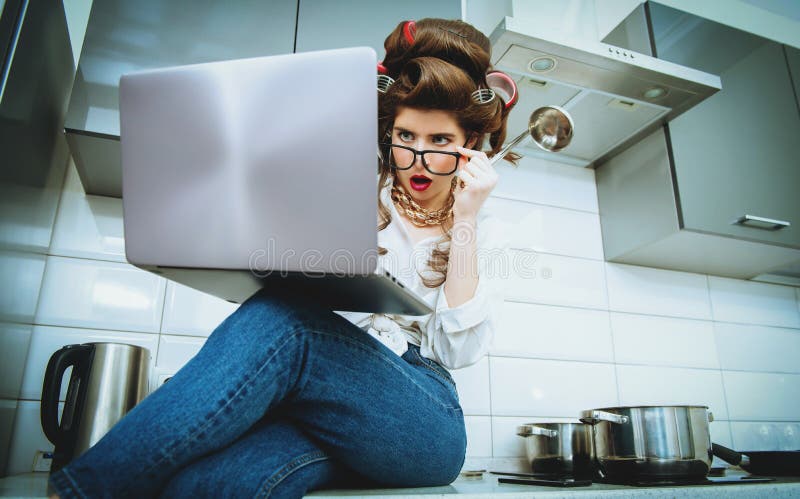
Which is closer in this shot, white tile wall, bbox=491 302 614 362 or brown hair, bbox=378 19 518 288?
brown hair, bbox=378 19 518 288

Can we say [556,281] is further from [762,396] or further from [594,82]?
[762,396]

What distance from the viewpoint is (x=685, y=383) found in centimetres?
184

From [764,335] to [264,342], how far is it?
6.83 feet

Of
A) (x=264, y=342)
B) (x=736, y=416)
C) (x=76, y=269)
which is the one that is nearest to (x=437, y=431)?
(x=264, y=342)

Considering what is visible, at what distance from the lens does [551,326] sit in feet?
5.62

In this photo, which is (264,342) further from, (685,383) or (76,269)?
(685,383)

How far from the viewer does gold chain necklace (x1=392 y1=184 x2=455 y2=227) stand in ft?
3.84

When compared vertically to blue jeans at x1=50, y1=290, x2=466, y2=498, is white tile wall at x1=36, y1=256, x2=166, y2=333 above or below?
above

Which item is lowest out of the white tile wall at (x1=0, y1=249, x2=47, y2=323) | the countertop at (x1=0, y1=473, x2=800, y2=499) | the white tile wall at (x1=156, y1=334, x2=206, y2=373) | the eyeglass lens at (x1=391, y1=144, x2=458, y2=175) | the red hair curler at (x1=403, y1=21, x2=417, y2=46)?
the countertop at (x1=0, y1=473, x2=800, y2=499)

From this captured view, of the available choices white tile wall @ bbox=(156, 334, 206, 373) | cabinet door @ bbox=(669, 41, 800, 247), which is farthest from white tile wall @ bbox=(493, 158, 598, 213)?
white tile wall @ bbox=(156, 334, 206, 373)

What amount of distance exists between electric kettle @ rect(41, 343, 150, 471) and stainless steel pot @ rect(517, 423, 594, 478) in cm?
95

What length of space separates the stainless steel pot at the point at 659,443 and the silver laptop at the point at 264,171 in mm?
788

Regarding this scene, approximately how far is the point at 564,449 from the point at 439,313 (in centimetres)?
61

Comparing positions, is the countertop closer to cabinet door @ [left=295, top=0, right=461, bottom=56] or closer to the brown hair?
the brown hair
